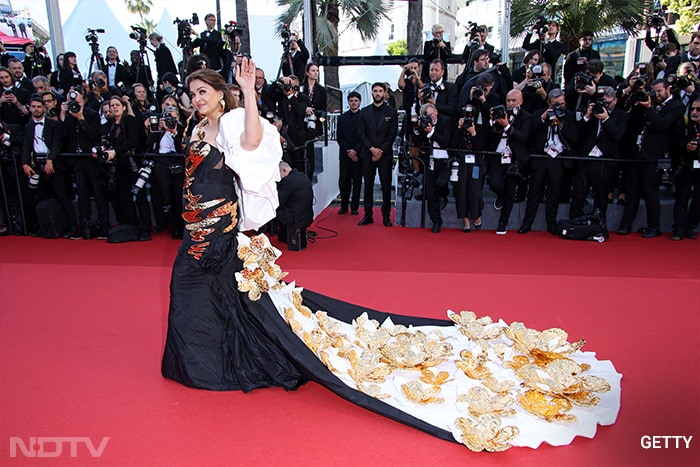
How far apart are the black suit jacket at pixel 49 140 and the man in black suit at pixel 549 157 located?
4.94m

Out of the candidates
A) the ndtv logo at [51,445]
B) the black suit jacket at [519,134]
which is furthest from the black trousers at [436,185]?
the ndtv logo at [51,445]

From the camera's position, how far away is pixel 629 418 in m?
2.40

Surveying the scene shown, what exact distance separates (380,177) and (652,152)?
110 inches

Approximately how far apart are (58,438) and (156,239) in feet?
12.5

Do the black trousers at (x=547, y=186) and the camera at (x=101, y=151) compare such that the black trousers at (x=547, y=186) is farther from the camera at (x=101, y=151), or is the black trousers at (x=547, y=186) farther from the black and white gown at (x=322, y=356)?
the camera at (x=101, y=151)

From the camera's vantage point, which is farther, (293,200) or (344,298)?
(293,200)

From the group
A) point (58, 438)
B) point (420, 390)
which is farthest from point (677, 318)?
point (58, 438)

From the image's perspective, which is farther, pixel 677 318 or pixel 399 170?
pixel 399 170

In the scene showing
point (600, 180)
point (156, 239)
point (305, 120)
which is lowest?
point (156, 239)

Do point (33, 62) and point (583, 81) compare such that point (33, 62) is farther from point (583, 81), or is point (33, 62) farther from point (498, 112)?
point (583, 81)

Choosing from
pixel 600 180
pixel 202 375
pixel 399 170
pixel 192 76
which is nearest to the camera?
pixel 192 76

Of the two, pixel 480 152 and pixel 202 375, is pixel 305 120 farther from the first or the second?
pixel 202 375

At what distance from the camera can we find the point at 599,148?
562cm

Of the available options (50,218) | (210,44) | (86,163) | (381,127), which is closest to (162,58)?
(210,44)
